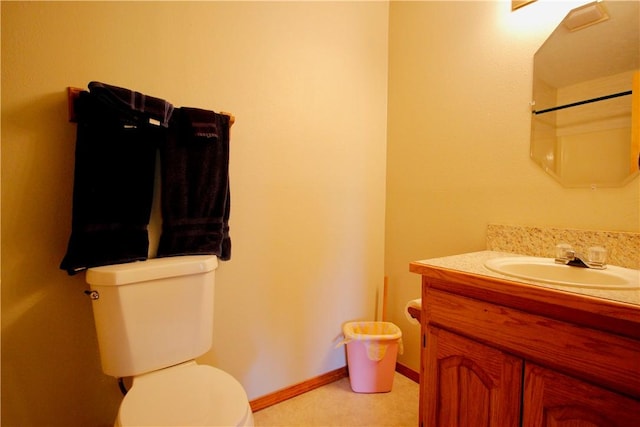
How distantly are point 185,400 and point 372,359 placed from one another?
1034 millimetres

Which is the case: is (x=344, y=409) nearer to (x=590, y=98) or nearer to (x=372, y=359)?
(x=372, y=359)

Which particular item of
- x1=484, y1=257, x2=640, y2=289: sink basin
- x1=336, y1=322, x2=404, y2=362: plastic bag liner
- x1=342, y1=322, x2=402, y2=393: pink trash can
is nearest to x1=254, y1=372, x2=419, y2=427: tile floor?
x1=342, y1=322, x2=402, y2=393: pink trash can

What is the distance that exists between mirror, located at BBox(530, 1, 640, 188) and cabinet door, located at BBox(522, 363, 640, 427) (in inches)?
30.9

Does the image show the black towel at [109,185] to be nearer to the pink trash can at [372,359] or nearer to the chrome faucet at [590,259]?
the pink trash can at [372,359]

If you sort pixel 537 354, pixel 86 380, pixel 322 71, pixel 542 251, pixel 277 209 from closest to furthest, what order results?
1. pixel 537 354
2. pixel 86 380
3. pixel 542 251
4. pixel 277 209
5. pixel 322 71

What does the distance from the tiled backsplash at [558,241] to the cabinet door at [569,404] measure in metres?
0.58

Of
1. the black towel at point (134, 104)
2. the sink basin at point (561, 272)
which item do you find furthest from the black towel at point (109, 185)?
the sink basin at point (561, 272)

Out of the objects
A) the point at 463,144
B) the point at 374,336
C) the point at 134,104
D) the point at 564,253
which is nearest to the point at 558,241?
the point at 564,253

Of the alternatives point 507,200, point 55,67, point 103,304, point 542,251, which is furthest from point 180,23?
point 542,251

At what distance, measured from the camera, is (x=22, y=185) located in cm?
102

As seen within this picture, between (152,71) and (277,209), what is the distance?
80cm

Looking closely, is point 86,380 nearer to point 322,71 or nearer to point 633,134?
point 322,71

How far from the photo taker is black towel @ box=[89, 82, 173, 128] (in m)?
0.98

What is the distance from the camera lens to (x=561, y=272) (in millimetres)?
1072
